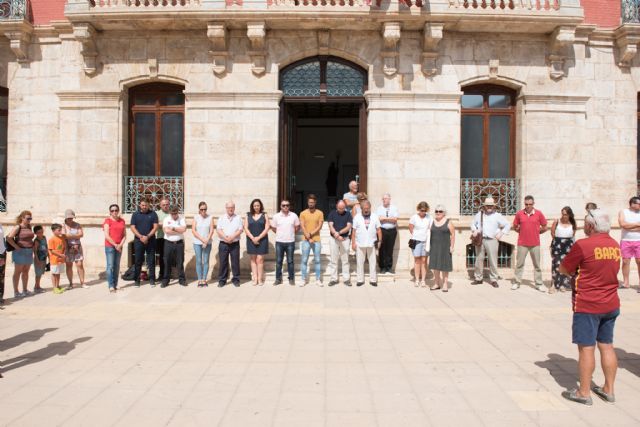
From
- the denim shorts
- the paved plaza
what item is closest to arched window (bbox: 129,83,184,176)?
the paved plaza

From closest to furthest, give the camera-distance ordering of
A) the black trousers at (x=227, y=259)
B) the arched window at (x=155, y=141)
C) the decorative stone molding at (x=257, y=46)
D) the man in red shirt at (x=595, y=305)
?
1. the man in red shirt at (x=595, y=305)
2. the black trousers at (x=227, y=259)
3. the decorative stone molding at (x=257, y=46)
4. the arched window at (x=155, y=141)

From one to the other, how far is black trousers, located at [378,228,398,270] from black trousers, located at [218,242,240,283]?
323 cm

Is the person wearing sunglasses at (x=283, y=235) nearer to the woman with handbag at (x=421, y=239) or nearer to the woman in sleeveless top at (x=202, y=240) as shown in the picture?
the woman in sleeveless top at (x=202, y=240)

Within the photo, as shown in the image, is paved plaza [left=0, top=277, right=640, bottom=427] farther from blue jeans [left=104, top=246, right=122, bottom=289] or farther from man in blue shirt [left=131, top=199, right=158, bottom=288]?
man in blue shirt [left=131, top=199, right=158, bottom=288]

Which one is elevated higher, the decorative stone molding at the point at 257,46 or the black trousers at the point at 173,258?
the decorative stone molding at the point at 257,46

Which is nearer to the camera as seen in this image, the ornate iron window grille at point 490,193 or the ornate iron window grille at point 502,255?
the ornate iron window grille at point 502,255

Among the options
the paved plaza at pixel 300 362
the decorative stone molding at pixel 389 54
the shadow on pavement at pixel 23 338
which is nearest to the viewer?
the paved plaza at pixel 300 362

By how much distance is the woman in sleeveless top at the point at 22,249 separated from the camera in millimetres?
9742

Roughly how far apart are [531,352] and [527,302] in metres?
3.37

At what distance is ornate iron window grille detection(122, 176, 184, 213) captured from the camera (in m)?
12.5

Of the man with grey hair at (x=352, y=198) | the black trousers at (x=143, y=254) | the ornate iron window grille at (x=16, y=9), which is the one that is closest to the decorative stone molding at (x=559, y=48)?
the man with grey hair at (x=352, y=198)

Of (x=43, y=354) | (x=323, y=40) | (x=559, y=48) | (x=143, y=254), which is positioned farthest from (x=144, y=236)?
(x=559, y=48)

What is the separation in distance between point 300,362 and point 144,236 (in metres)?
6.22

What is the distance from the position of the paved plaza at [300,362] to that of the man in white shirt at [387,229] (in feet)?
7.91
